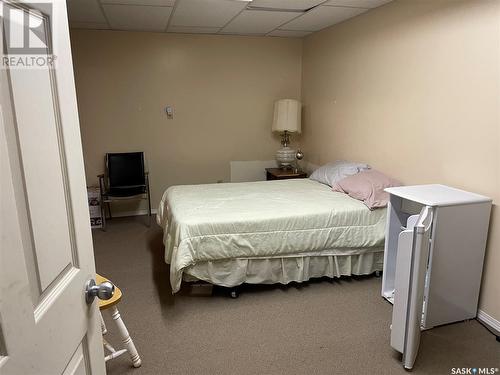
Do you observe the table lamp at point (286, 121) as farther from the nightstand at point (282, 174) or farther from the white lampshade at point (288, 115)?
the nightstand at point (282, 174)

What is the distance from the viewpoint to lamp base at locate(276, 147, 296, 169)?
4.80 metres

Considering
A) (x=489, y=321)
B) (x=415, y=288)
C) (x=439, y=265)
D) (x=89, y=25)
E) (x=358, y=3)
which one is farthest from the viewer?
(x=89, y=25)

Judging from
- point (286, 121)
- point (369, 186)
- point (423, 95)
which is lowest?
point (369, 186)

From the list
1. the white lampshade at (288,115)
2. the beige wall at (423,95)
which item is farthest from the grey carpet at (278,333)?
the white lampshade at (288,115)

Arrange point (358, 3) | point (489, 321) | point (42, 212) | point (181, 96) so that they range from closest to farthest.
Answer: point (42, 212) → point (489, 321) → point (358, 3) → point (181, 96)

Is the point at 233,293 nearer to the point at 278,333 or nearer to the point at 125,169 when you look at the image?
the point at 278,333

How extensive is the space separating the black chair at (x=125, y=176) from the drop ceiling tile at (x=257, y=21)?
190 cm

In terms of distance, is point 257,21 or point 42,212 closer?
point 42,212

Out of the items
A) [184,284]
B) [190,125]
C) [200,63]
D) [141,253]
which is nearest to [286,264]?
[184,284]

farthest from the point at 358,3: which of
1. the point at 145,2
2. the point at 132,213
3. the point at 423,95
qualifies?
the point at 132,213

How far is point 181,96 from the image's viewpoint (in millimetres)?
4699

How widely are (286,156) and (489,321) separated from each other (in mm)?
2941

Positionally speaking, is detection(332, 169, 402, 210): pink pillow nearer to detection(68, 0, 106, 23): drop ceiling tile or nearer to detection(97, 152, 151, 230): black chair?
detection(97, 152, 151, 230): black chair

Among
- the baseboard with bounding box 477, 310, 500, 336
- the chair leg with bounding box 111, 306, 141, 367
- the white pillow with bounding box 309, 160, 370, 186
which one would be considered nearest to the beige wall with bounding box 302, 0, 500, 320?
the baseboard with bounding box 477, 310, 500, 336
